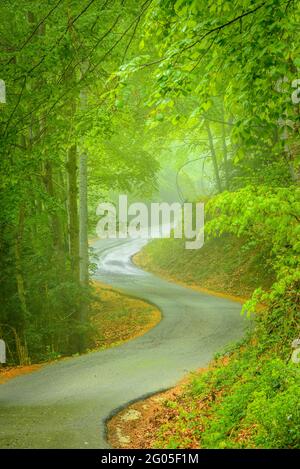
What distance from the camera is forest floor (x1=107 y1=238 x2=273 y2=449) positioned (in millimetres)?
7043

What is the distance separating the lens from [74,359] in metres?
12.0

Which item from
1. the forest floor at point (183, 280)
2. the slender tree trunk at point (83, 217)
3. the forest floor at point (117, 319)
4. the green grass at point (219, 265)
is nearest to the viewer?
the forest floor at point (183, 280)

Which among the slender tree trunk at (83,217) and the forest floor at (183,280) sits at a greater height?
the slender tree trunk at (83,217)

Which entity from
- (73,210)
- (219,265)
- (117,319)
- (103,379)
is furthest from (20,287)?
(219,265)

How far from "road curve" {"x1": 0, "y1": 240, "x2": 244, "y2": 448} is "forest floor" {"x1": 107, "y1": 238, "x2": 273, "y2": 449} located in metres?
0.34

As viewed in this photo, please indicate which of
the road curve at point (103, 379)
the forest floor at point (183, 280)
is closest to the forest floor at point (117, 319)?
the road curve at point (103, 379)

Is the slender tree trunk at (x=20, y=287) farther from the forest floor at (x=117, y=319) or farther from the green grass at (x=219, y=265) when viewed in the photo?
the green grass at (x=219, y=265)

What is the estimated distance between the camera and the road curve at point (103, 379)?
6797 millimetres

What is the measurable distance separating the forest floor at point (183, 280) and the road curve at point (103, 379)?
13.3 inches

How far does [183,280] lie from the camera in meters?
25.7

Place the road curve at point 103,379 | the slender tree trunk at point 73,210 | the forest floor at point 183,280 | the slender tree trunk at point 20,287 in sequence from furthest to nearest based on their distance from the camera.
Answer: the slender tree trunk at point 73,210 < the slender tree trunk at point 20,287 < the forest floor at point 183,280 < the road curve at point 103,379

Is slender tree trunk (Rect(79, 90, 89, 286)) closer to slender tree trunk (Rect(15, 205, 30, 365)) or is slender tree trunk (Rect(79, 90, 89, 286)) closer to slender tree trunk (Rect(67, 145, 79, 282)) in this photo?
slender tree trunk (Rect(67, 145, 79, 282))

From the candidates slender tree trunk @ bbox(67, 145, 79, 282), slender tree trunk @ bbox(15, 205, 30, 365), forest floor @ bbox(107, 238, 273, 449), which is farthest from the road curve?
slender tree trunk @ bbox(67, 145, 79, 282)

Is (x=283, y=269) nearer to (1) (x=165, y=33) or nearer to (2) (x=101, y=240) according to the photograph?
(1) (x=165, y=33)
